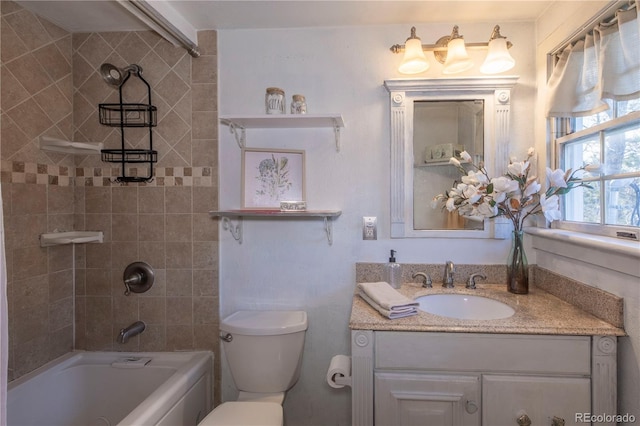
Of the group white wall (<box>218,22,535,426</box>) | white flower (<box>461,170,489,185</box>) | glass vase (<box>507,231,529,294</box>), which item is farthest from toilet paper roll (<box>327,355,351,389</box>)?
white flower (<box>461,170,489,185</box>)

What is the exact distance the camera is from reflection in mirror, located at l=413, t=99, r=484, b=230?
5.31 feet

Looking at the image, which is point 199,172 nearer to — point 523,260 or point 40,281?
point 40,281

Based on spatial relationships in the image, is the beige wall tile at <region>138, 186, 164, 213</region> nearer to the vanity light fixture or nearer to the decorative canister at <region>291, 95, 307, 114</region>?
the decorative canister at <region>291, 95, 307, 114</region>

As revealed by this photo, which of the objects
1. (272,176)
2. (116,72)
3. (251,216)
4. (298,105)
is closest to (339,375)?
(251,216)

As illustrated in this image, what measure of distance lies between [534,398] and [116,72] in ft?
7.83

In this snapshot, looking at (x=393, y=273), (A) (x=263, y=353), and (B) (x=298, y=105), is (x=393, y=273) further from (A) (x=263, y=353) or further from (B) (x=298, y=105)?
(B) (x=298, y=105)

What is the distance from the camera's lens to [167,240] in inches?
68.6

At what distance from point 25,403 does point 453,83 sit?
98.6 inches

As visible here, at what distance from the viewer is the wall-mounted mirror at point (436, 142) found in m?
1.59

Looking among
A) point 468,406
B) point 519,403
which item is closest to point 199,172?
point 468,406

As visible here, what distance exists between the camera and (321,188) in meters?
1.70

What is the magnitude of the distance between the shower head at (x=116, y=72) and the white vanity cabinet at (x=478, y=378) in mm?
1738

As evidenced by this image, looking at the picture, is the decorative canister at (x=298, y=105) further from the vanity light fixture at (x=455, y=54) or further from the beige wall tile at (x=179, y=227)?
the beige wall tile at (x=179, y=227)

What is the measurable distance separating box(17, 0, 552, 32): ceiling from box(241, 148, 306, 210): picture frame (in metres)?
0.66
